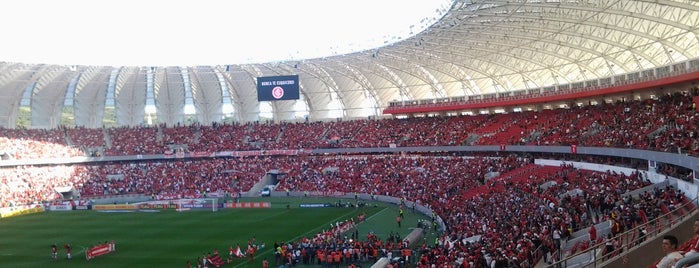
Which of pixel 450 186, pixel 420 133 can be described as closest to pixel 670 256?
pixel 450 186

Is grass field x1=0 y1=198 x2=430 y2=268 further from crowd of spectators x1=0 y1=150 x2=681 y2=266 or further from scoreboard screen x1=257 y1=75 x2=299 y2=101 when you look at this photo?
scoreboard screen x1=257 y1=75 x2=299 y2=101

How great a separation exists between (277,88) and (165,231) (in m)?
16.4

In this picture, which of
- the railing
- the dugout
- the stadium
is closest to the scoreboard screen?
the stadium

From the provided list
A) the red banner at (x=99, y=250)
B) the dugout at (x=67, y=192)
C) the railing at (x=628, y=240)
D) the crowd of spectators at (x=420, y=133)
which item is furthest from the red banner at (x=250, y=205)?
the railing at (x=628, y=240)

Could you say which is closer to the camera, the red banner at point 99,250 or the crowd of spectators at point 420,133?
the red banner at point 99,250

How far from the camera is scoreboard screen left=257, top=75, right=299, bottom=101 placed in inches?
1923

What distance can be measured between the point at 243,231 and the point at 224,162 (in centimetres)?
3011

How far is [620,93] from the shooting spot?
44656 mm

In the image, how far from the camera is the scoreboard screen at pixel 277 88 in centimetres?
4884

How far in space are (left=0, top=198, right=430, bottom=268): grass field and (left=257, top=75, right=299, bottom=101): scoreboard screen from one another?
9215 millimetres

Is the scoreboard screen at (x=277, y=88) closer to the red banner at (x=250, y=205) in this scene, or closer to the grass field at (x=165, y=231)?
the red banner at (x=250, y=205)

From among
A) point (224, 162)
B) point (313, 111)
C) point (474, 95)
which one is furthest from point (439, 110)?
point (224, 162)

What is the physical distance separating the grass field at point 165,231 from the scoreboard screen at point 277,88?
922 cm

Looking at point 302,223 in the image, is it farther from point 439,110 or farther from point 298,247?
point 439,110
